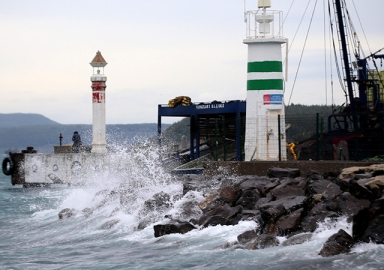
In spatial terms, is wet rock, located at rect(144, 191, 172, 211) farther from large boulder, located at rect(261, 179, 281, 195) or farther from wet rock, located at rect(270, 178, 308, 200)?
wet rock, located at rect(270, 178, 308, 200)

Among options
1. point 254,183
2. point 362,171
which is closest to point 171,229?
point 254,183

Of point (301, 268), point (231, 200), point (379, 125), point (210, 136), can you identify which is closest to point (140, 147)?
point (210, 136)

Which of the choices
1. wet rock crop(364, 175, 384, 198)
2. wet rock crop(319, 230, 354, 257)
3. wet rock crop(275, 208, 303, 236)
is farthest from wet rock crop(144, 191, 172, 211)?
wet rock crop(319, 230, 354, 257)

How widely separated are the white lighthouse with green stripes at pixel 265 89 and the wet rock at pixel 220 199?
4861mm

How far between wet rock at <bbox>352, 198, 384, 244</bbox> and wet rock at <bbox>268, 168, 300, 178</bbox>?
4.97 m

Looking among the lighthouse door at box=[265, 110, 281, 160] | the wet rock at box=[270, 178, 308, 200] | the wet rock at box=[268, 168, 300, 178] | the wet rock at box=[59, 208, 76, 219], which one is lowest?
the wet rock at box=[59, 208, 76, 219]

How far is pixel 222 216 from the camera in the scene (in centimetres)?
1244

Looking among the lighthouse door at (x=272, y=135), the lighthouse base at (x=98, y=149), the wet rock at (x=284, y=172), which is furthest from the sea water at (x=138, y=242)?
the lighthouse base at (x=98, y=149)

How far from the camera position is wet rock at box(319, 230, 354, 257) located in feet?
30.9

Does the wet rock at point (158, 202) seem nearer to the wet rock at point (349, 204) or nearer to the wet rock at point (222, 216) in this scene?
the wet rock at point (222, 216)

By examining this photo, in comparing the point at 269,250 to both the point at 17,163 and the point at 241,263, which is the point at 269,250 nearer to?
the point at 241,263

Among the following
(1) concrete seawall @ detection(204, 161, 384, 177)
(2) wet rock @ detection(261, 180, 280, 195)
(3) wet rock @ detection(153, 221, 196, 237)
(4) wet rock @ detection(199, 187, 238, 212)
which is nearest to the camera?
(3) wet rock @ detection(153, 221, 196, 237)

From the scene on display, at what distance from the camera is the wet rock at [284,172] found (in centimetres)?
1477

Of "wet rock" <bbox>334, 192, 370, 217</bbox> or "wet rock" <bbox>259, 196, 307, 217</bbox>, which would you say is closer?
"wet rock" <bbox>334, 192, 370, 217</bbox>
